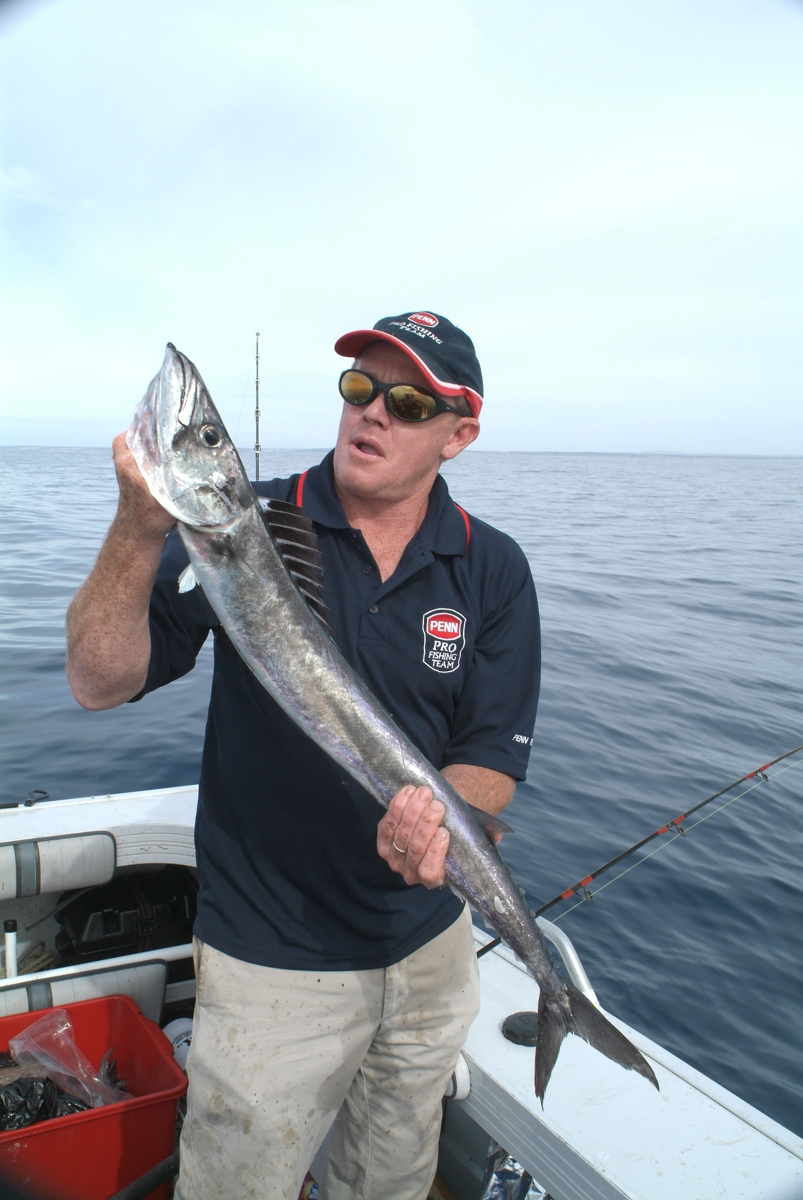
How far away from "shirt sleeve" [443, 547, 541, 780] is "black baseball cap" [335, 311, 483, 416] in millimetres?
795

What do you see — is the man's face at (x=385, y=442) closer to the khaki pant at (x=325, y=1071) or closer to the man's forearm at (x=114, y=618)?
the man's forearm at (x=114, y=618)

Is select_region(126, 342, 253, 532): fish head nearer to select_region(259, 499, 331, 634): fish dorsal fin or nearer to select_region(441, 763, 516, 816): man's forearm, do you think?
select_region(259, 499, 331, 634): fish dorsal fin

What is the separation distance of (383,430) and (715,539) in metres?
27.1

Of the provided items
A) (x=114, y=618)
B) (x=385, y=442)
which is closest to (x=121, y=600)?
(x=114, y=618)

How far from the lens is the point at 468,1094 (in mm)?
3135

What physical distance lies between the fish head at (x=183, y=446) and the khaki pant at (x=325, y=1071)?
155cm

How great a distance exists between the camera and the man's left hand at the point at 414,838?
2.39m

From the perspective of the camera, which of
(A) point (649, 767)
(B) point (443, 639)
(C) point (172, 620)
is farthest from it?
(A) point (649, 767)

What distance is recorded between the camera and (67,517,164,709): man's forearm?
82.9 inches

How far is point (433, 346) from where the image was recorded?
2.94 m

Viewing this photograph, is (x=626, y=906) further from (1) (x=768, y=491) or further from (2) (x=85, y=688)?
(1) (x=768, y=491)

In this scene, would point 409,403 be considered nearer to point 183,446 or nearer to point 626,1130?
point 183,446

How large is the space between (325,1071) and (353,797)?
0.94 meters

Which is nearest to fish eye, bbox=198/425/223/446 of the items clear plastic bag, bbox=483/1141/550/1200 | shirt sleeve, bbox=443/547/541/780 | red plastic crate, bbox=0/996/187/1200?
shirt sleeve, bbox=443/547/541/780
